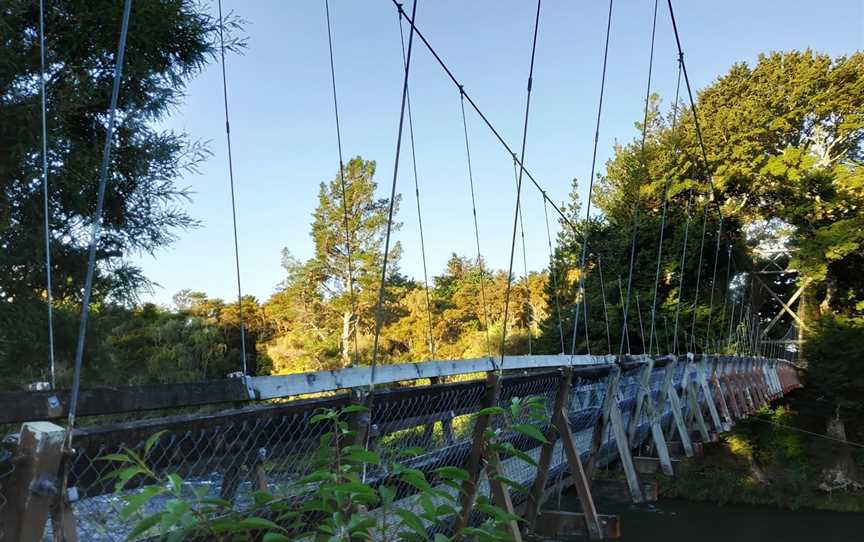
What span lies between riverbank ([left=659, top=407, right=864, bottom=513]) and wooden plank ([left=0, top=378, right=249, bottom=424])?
13.3 meters

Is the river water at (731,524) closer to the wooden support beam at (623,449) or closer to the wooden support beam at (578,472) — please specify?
the wooden support beam at (623,449)

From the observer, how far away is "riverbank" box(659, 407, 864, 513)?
1346 centimetres

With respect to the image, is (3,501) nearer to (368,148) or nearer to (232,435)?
(232,435)

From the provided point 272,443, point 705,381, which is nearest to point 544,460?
point 272,443

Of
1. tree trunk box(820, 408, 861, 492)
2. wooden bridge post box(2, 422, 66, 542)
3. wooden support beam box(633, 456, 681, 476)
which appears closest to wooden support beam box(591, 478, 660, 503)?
wooden support beam box(633, 456, 681, 476)

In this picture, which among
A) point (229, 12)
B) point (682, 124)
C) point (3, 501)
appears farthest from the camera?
point (682, 124)

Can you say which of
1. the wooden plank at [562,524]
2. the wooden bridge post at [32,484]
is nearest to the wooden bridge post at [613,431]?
the wooden plank at [562,524]

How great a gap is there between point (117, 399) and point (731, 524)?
1377 cm

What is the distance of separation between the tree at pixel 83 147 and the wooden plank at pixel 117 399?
166 inches

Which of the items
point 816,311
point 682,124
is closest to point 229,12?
point 682,124

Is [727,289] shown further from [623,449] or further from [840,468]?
[623,449]

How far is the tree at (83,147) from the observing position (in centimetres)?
509

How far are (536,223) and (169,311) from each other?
1023 centimetres

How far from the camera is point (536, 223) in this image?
643 inches
